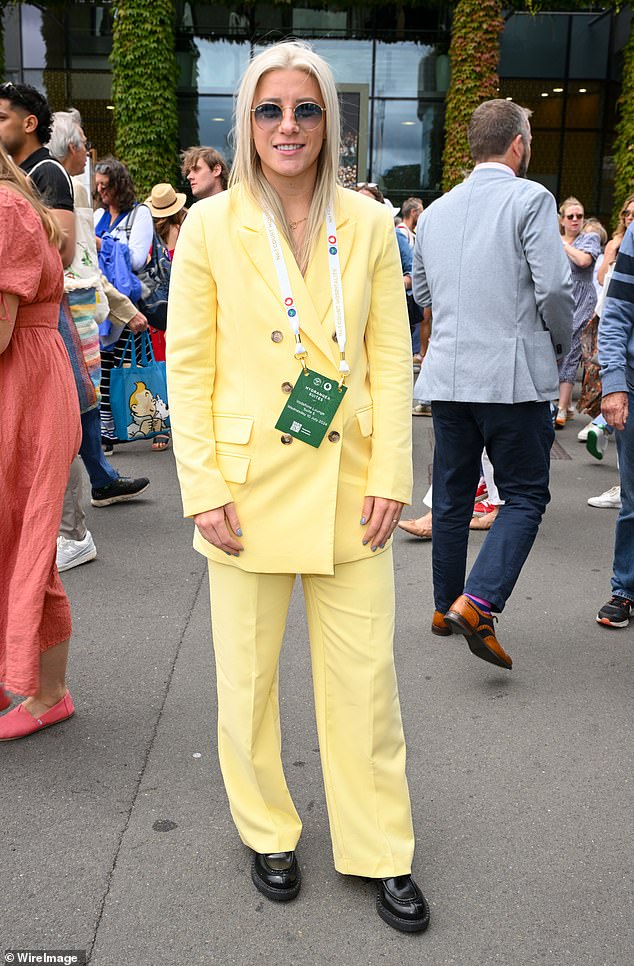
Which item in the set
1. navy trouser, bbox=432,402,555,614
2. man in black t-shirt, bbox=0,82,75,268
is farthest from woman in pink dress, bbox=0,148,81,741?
navy trouser, bbox=432,402,555,614

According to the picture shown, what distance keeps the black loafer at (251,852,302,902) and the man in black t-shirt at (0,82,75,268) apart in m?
2.46

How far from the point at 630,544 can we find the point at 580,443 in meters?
4.31

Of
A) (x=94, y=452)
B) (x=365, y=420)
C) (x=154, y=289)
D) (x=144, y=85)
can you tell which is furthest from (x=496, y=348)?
(x=144, y=85)

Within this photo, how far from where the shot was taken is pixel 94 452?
575cm

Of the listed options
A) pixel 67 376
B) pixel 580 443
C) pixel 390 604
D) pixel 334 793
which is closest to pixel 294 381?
pixel 390 604

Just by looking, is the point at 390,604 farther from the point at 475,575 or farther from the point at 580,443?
the point at 580,443

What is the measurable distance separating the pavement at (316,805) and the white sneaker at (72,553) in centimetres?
27

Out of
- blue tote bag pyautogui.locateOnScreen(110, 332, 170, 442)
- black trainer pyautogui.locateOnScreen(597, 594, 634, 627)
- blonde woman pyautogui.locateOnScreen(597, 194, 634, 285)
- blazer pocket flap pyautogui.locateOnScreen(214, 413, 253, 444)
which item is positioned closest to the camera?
blazer pocket flap pyautogui.locateOnScreen(214, 413, 253, 444)

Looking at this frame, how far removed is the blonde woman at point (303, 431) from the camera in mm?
2193

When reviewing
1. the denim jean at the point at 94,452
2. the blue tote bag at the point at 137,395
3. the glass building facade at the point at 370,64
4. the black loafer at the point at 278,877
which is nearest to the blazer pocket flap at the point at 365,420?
the black loafer at the point at 278,877

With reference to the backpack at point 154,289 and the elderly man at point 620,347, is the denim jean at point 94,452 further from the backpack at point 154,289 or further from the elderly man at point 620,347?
the elderly man at point 620,347

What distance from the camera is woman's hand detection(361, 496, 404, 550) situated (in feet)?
7.61

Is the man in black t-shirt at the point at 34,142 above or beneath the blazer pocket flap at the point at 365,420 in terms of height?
above

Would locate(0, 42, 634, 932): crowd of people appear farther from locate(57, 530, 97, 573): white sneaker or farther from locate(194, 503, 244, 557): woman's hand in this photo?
locate(57, 530, 97, 573): white sneaker
